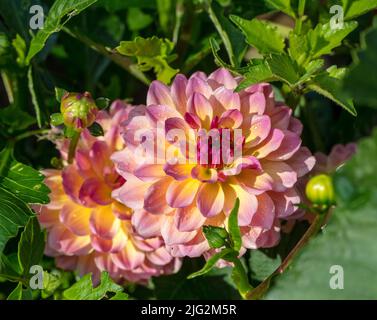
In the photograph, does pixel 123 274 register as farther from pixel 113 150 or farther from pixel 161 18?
pixel 161 18

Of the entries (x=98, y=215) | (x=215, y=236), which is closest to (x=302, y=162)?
(x=215, y=236)

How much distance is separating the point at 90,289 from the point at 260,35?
1.00 feet

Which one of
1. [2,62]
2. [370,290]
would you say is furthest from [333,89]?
[2,62]

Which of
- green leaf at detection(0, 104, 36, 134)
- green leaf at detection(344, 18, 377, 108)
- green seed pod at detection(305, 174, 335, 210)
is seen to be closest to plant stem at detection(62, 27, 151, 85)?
green leaf at detection(0, 104, 36, 134)

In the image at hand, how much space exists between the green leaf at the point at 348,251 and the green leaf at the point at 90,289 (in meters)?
0.27

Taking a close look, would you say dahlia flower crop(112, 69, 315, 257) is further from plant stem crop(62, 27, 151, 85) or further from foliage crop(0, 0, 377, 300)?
plant stem crop(62, 27, 151, 85)

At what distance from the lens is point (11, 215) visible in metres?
0.70

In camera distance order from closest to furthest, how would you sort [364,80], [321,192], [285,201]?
[364,80] < [321,192] < [285,201]

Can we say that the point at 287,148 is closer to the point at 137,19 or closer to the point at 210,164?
the point at 210,164

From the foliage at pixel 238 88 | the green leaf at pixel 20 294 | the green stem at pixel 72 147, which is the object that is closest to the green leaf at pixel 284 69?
the foliage at pixel 238 88

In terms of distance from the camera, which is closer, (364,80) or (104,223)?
(364,80)

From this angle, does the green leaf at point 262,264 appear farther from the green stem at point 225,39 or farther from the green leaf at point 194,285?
the green stem at point 225,39
